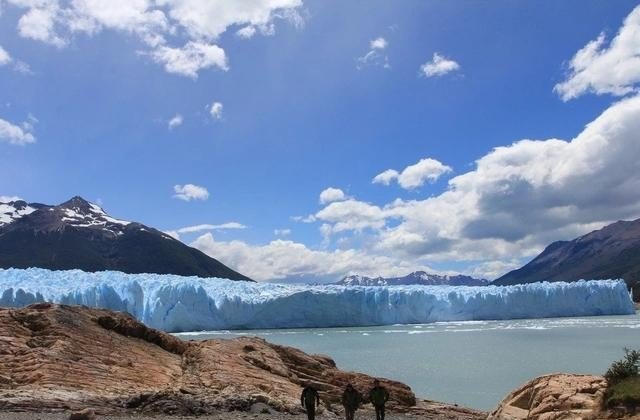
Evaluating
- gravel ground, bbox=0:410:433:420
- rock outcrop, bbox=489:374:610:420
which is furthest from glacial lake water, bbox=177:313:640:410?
rock outcrop, bbox=489:374:610:420

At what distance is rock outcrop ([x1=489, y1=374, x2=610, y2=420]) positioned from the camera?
8875mm

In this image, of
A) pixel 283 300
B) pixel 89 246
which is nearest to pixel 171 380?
pixel 283 300

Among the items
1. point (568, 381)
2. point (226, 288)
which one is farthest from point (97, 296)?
point (568, 381)

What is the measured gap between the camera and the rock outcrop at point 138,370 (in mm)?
11945

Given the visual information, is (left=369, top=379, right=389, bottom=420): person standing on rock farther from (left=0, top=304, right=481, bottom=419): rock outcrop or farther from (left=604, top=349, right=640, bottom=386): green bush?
(left=604, top=349, right=640, bottom=386): green bush

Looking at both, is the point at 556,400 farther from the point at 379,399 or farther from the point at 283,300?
the point at 283,300

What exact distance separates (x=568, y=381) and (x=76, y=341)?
10626 millimetres

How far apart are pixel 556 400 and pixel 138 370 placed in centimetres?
918

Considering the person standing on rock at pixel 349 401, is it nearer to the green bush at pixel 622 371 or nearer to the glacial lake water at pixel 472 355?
the green bush at pixel 622 371

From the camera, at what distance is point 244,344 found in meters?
17.9

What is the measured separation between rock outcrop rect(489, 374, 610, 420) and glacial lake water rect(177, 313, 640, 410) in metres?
7.16

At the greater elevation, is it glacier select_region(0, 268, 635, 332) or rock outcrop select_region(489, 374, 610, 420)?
glacier select_region(0, 268, 635, 332)

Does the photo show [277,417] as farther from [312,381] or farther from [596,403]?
[596,403]

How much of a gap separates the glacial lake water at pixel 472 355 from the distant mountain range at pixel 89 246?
285 ft
